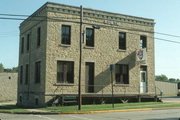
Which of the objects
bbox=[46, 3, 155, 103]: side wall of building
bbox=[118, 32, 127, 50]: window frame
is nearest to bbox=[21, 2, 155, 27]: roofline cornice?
bbox=[46, 3, 155, 103]: side wall of building

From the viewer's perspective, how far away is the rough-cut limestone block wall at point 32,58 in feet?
85.7

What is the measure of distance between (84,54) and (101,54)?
1.99 meters

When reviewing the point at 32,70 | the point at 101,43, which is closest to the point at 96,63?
the point at 101,43

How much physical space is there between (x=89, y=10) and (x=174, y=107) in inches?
461

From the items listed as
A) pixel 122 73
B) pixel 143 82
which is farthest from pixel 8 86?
pixel 143 82

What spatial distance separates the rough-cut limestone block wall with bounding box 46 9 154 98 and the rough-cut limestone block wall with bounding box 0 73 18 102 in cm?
1955

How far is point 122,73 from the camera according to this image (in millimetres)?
29656

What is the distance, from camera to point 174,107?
24344 mm

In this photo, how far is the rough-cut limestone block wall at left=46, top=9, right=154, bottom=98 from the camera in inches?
1015

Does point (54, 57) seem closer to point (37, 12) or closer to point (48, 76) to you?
point (48, 76)

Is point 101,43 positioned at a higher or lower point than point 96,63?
higher

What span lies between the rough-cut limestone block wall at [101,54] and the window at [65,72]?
0.36m

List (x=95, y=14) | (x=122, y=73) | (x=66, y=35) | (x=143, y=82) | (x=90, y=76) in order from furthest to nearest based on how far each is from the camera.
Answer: (x=143, y=82) → (x=122, y=73) → (x=95, y=14) → (x=90, y=76) → (x=66, y=35)

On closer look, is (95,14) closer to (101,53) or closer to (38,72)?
(101,53)
